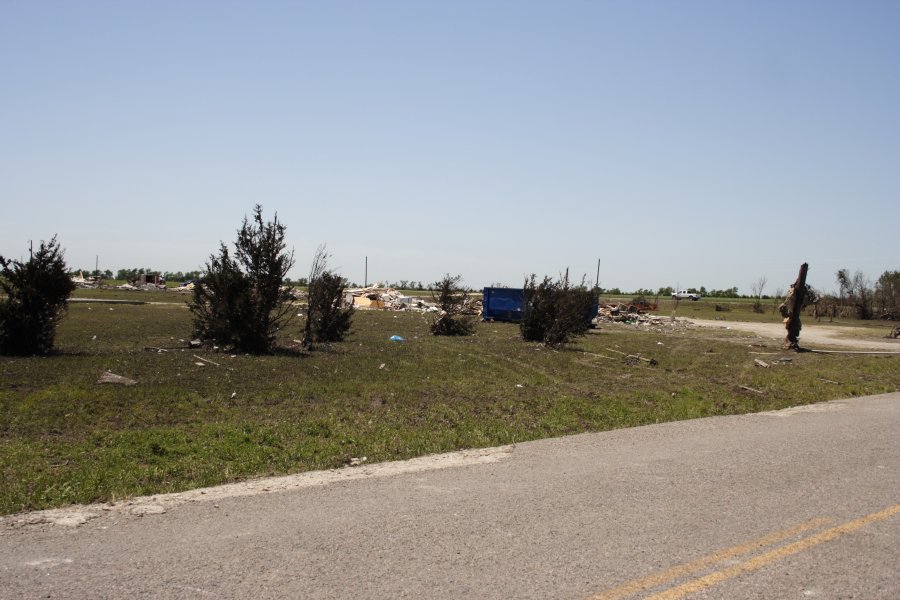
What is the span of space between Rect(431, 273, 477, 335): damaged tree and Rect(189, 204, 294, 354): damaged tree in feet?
→ 34.6

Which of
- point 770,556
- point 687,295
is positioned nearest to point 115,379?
point 770,556

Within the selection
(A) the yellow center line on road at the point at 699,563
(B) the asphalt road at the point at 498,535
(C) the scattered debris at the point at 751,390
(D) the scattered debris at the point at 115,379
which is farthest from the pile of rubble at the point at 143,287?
(A) the yellow center line on road at the point at 699,563

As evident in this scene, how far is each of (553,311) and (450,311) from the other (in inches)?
214

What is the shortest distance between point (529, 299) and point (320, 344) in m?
9.07

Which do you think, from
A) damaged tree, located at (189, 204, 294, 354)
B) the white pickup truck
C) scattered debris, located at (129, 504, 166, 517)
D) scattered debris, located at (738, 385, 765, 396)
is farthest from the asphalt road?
the white pickup truck

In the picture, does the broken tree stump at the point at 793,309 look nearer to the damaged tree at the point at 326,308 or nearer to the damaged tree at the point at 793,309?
the damaged tree at the point at 793,309

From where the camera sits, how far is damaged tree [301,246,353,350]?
78.4 feet

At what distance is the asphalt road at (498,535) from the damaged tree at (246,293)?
1335 centimetres

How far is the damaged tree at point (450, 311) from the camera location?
30.8 meters

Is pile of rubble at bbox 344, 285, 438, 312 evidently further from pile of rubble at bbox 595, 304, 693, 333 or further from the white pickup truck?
the white pickup truck

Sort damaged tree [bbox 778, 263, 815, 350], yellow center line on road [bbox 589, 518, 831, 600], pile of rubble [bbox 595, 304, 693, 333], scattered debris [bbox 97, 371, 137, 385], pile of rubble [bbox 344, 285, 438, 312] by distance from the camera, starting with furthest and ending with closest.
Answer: pile of rubble [bbox 344, 285, 438, 312], pile of rubble [bbox 595, 304, 693, 333], damaged tree [bbox 778, 263, 815, 350], scattered debris [bbox 97, 371, 137, 385], yellow center line on road [bbox 589, 518, 831, 600]

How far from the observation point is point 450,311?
30.9 m

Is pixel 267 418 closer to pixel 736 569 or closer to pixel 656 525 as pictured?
pixel 656 525

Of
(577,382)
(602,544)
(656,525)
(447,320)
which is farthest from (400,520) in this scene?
(447,320)
